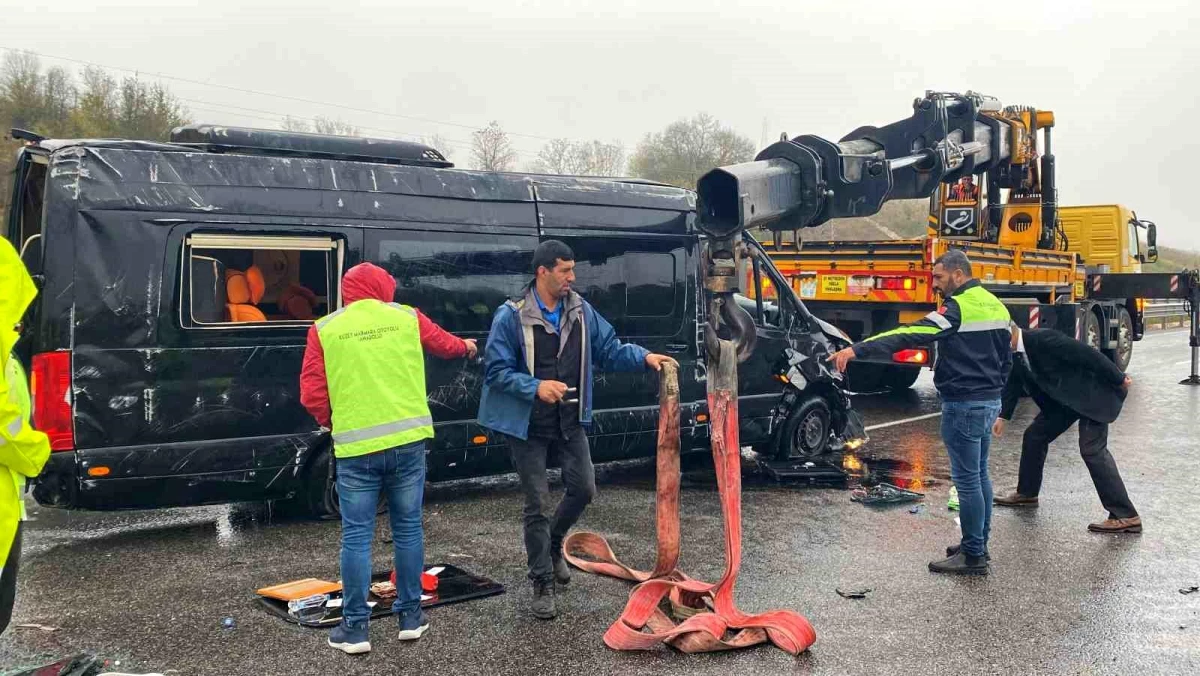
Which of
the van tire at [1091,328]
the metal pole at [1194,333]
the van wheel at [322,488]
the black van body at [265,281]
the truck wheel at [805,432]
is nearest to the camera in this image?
the black van body at [265,281]

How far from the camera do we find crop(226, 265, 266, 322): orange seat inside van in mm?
6266

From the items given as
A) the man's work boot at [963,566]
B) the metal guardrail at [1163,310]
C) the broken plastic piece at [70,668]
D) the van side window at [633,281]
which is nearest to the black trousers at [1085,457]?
the man's work boot at [963,566]

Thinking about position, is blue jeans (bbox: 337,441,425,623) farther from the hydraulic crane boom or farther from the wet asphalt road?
the hydraulic crane boom

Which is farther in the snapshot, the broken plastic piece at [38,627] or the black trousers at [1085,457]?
the black trousers at [1085,457]

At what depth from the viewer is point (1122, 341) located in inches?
673

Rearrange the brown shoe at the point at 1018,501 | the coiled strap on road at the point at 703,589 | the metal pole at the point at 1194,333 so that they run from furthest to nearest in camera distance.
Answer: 1. the metal pole at the point at 1194,333
2. the brown shoe at the point at 1018,501
3. the coiled strap on road at the point at 703,589

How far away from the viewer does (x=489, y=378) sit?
5.06m

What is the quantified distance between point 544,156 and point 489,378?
41.3 metres

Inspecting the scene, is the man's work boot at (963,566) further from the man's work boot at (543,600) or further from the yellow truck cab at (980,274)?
the yellow truck cab at (980,274)

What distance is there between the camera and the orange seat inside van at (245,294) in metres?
6.27

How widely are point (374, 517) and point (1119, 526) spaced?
196 inches

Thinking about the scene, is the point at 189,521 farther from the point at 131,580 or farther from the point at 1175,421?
the point at 1175,421

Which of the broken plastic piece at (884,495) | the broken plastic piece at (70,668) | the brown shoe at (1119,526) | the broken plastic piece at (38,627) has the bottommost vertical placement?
the brown shoe at (1119,526)

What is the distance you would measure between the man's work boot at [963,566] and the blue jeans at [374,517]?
2998mm
